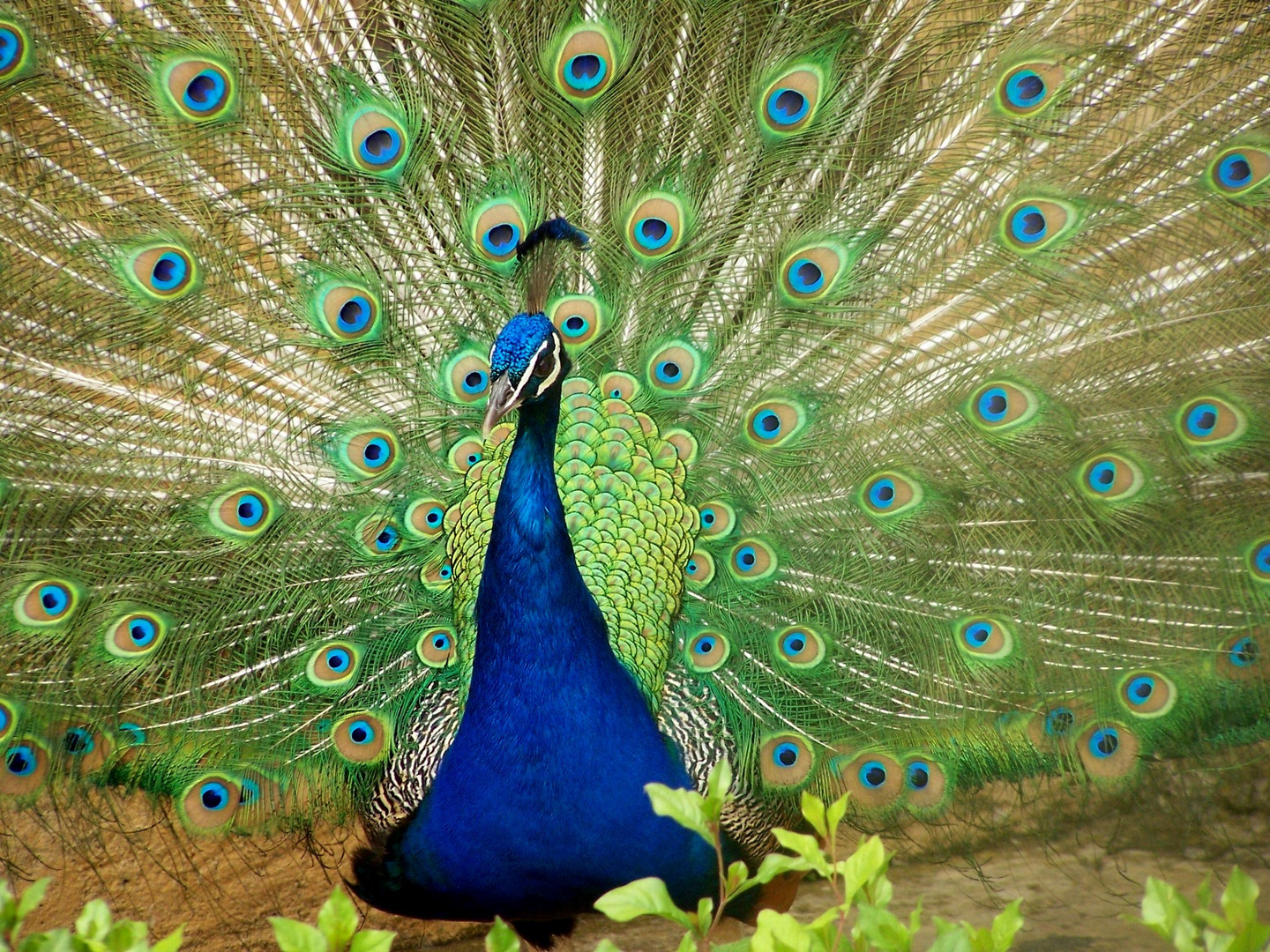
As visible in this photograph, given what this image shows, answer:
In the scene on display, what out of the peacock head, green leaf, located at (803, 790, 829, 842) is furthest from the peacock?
green leaf, located at (803, 790, 829, 842)

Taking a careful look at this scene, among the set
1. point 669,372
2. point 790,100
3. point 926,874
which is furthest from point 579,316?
point 926,874

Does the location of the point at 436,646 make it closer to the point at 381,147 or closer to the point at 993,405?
the point at 381,147

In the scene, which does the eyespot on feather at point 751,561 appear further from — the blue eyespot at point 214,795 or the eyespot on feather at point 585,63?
the blue eyespot at point 214,795

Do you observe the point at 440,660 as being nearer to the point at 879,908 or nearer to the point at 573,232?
the point at 573,232

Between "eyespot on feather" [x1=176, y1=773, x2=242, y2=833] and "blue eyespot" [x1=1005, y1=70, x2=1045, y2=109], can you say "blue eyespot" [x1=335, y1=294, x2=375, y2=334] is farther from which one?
"blue eyespot" [x1=1005, y1=70, x2=1045, y2=109]

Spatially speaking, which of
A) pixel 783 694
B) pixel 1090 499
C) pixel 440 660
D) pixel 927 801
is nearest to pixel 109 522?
pixel 440 660

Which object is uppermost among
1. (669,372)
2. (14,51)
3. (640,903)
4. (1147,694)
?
(14,51)
